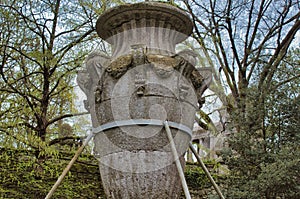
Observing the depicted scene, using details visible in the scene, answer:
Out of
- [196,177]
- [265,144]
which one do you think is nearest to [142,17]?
[265,144]

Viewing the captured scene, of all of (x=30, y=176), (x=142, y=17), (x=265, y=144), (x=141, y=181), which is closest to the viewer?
(x=141, y=181)

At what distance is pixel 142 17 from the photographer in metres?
2.69

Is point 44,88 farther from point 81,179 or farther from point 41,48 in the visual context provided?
point 81,179

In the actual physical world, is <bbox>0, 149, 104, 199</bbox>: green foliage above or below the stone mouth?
below

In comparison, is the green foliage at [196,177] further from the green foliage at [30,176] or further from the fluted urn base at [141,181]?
the fluted urn base at [141,181]

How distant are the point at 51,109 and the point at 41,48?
3.95ft

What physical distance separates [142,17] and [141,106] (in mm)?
672

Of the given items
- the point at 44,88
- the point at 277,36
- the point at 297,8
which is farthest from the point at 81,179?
the point at 297,8

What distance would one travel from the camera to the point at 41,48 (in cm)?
576

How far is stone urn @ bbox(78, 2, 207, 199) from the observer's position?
2.45 metres

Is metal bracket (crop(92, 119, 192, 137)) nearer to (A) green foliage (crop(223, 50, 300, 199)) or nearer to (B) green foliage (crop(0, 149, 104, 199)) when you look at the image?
(A) green foliage (crop(223, 50, 300, 199))

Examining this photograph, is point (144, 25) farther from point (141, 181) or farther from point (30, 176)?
point (30, 176)

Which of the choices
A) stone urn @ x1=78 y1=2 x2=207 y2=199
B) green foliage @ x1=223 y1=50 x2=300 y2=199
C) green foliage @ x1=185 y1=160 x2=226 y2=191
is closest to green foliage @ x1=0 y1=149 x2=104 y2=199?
green foliage @ x1=185 y1=160 x2=226 y2=191

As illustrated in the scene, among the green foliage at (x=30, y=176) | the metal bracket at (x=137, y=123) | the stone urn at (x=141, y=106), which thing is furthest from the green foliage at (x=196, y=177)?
the metal bracket at (x=137, y=123)
